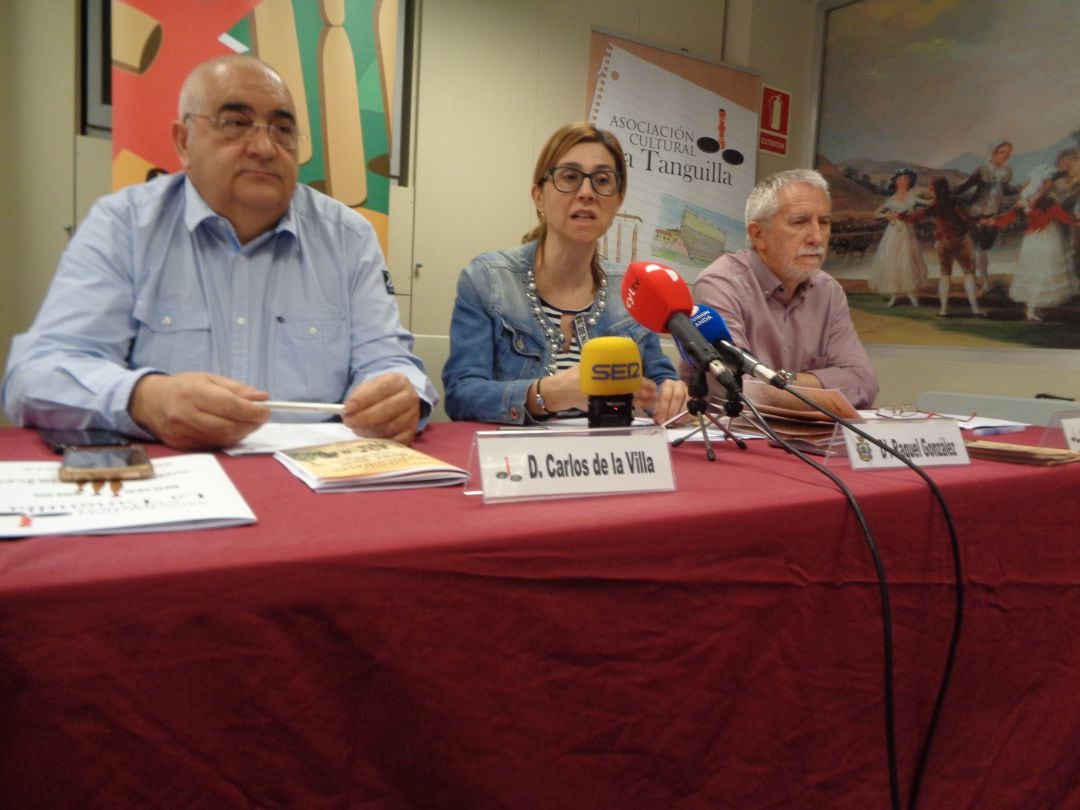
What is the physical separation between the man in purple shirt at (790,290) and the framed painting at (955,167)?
4.60 ft

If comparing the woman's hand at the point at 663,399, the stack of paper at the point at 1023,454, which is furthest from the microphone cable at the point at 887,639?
the woman's hand at the point at 663,399

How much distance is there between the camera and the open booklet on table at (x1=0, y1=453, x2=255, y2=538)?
Result: 1.63 feet

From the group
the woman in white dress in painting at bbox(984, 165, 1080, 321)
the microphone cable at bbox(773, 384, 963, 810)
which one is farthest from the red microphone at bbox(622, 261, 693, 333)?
the woman in white dress in painting at bbox(984, 165, 1080, 321)

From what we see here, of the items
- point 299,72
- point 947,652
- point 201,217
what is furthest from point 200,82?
point 947,652

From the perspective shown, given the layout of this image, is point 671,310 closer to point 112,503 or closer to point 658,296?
point 658,296

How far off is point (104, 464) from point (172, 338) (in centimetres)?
69

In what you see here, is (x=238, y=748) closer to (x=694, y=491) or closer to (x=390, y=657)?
(x=390, y=657)

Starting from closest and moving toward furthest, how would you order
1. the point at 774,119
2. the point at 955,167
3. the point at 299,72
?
the point at 299,72 < the point at 955,167 < the point at 774,119

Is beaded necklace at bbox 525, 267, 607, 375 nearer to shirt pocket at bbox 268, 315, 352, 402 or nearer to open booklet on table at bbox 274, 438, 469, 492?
shirt pocket at bbox 268, 315, 352, 402

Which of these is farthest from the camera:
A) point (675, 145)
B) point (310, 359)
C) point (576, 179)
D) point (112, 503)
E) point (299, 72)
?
point (675, 145)

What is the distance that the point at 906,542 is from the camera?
0.81 metres

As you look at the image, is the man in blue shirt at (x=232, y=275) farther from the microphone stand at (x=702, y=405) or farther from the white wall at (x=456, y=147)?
the white wall at (x=456, y=147)

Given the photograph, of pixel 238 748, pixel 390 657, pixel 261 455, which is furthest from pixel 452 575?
pixel 261 455

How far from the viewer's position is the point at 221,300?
52.4 inches
